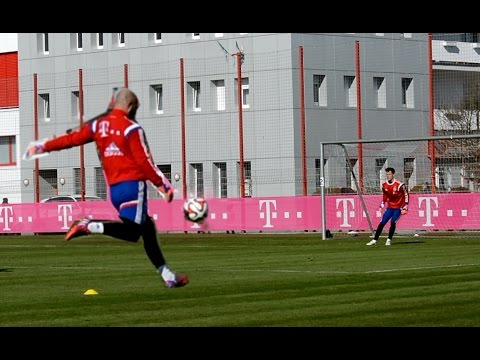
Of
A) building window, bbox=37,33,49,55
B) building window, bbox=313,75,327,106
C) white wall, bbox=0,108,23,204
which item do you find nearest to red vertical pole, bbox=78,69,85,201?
building window, bbox=37,33,49,55

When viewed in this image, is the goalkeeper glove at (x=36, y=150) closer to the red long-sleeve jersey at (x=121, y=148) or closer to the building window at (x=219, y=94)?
the red long-sleeve jersey at (x=121, y=148)

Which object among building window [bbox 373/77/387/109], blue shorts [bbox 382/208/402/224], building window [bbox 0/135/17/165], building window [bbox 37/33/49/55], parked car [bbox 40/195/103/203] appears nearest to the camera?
building window [bbox 0/135/17/165]

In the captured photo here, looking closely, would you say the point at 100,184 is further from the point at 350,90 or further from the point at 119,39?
the point at 350,90

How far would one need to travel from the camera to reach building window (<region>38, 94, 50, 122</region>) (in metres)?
12.1

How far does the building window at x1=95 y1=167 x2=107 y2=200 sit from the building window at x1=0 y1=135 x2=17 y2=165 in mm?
772

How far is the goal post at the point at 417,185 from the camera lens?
43906 millimetres

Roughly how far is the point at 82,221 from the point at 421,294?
555 inches

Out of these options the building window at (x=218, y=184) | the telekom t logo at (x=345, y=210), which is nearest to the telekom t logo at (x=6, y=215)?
the building window at (x=218, y=184)

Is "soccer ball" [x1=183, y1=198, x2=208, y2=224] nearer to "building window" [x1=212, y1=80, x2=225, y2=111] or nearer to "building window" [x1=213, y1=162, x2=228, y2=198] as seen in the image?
"building window" [x1=213, y1=162, x2=228, y2=198]

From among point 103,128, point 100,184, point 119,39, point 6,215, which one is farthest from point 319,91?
point 6,215

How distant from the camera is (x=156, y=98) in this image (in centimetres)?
1334

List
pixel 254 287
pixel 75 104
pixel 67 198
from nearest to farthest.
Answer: pixel 75 104 → pixel 67 198 → pixel 254 287

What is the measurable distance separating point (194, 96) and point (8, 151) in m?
2.40
